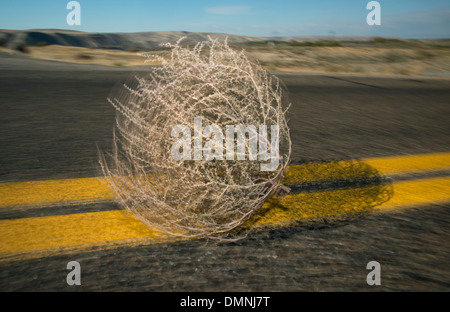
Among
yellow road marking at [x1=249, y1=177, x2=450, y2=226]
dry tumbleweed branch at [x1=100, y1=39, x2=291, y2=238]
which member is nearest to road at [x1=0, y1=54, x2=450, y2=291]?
yellow road marking at [x1=249, y1=177, x2=450, y2=226]

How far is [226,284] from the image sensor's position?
74.9 inches

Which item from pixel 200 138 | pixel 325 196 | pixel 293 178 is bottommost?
pixel 325 196

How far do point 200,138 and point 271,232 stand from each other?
74 cm

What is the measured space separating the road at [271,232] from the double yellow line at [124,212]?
0.03 metres

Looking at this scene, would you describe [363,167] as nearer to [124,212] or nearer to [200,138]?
[200,138]

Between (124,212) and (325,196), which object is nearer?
(124,212)

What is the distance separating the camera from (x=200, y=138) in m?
2.19

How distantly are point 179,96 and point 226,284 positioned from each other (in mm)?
1065

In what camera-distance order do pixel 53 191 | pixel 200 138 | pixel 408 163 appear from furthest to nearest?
pixel 408 163 < pixel 53 191 < pixel 200 138

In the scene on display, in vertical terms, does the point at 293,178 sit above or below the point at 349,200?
above

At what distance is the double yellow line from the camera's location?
2.26 meters

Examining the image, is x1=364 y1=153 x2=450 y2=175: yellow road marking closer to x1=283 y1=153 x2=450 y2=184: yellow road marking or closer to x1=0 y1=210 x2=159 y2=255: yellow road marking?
x1=283 y1=153 x2=450 y2=184: yellow road marking

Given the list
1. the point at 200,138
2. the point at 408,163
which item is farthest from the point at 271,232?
the point at 408,163

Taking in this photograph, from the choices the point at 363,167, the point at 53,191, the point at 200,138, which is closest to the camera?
the point at 200,138
